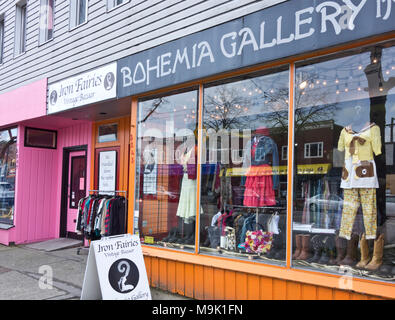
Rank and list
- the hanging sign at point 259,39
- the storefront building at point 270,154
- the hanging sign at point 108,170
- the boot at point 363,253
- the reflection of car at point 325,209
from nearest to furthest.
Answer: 1. the hanging sign at point 259,39
2. the storefront building at point 270,154
3. the boot at point 363,253
4. the reflection of car at point 325,209
5. the hanging sign at point 108,170

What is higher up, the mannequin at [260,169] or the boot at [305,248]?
the mannequin at [260,169]

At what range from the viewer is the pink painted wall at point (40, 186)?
30.1ft

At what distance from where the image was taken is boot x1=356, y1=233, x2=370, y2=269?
409 cm

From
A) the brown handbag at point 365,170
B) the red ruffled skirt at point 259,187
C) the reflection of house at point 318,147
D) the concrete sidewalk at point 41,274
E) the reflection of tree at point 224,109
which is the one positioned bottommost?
the concrete sidewalk at point 41,274

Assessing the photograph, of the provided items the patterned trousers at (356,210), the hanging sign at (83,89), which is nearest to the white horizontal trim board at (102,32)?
the hanging sign at (83,89)

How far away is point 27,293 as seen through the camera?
17.3ft

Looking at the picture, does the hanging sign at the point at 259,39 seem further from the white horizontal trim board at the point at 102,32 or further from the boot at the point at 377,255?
the boot at the point at 377,255

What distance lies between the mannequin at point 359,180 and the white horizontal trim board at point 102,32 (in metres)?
1.98

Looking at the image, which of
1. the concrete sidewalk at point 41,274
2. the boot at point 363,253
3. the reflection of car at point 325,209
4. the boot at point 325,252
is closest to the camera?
the boot at point 363,253

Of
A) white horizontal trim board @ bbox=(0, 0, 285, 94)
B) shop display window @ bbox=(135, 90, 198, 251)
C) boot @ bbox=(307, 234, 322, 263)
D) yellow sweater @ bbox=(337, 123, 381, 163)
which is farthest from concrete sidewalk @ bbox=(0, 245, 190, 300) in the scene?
white horizontal trim board @ bbox=(0, 0, 285, 94)

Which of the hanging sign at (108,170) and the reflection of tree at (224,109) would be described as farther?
the hanging sign at (108,170)
